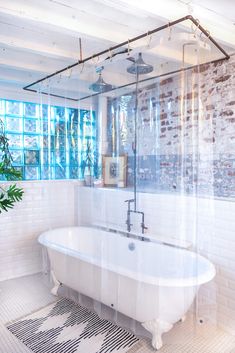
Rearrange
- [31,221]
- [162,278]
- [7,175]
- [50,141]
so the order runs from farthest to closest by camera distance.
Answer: [31,221]
[50,141]
[7,175]
[162,278]

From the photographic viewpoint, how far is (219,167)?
8.96 feet

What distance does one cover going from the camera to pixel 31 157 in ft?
12.6

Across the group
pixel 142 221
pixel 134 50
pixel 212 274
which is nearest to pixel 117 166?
pixel 142 221

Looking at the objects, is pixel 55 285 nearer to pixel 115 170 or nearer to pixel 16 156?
pixel 115 170

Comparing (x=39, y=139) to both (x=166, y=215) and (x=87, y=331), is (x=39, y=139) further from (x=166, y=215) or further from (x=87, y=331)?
(x=87, y=331)

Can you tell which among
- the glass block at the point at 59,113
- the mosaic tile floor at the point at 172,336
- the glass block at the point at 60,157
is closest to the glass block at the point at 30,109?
the glass block at the point at 59,113

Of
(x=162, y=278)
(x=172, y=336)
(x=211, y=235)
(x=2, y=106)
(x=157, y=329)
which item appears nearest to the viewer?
(x=162, y=278)

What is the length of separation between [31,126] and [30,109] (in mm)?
230

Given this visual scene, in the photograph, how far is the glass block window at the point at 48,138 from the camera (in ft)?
10.4

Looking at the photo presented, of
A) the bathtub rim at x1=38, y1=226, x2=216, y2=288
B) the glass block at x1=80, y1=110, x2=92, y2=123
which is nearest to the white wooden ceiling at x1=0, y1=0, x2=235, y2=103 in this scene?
the glass block at x1=80, y1=110, x2=92, y2=123

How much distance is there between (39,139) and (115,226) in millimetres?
1584

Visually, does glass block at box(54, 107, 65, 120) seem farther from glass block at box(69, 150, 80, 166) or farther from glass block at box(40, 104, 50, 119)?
glass block at box(69, 150, 80, 166)

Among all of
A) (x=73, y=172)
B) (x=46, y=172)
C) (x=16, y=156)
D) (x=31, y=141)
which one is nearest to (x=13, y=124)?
(x=31, y=141)

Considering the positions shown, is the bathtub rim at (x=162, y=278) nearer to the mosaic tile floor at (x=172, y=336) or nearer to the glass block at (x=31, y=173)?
the mosaic tile floor at (x=172, y=336)
